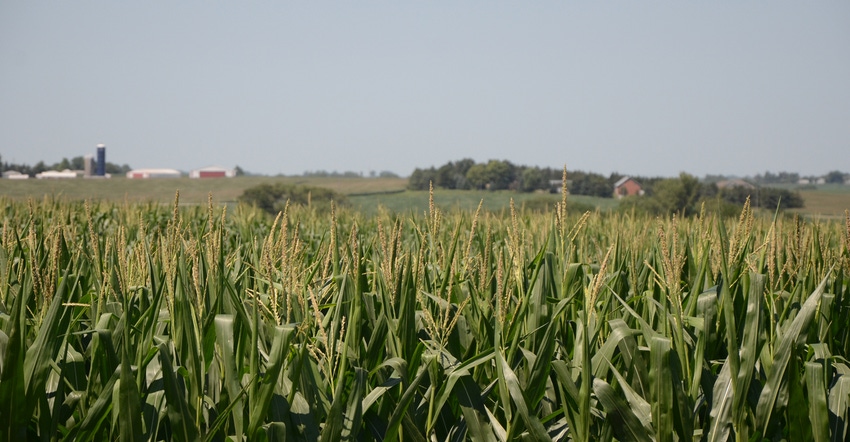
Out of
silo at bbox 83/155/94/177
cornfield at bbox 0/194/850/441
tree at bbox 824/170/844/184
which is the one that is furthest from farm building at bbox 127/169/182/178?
cornfield at bbox 0/194/850/441

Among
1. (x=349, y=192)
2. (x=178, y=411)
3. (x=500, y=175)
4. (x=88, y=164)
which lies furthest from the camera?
(x=88, y=164)

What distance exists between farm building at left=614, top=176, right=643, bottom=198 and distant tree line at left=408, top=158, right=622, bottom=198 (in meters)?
0.70

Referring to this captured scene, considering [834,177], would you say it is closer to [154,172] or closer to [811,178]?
[811,178]

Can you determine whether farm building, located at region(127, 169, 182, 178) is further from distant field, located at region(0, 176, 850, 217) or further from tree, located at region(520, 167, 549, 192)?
tree, located at region(520, 167, 549, 192)

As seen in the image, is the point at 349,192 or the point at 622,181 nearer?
the point at 622,181

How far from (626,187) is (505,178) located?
1153 centimetres

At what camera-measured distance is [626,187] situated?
67.7m

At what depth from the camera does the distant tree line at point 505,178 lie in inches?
2532

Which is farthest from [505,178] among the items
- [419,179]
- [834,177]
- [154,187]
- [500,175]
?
[834,177]

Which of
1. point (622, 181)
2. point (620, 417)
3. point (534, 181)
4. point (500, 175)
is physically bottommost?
point (620, 417)

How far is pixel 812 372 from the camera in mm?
2172

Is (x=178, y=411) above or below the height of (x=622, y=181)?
below

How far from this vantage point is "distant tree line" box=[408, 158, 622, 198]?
6431 centimetres

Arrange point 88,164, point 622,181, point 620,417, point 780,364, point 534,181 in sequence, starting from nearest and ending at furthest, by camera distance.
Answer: point 620,417
point 780,364
point 534,181
point 622,181
point 88,164
